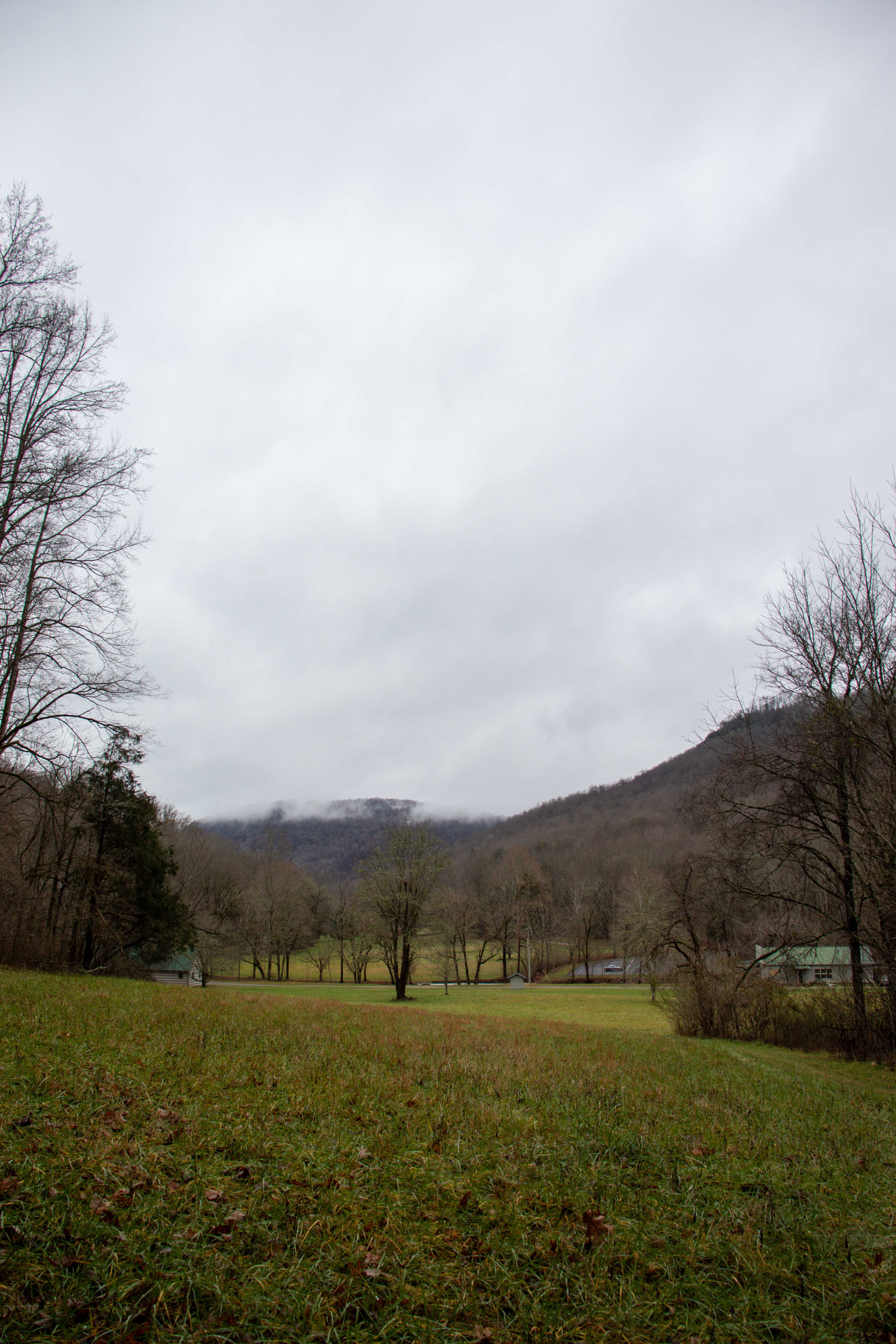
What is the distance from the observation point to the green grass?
3008 cm

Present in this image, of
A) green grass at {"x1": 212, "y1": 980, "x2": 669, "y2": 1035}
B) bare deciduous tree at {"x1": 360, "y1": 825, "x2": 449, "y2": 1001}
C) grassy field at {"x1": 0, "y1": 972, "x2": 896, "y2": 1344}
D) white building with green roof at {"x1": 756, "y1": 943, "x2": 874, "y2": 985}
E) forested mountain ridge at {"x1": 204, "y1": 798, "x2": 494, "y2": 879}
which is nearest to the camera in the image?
grassy field at {"x1": 0, "y1": 972, "x2": 896, "y2": 1344}

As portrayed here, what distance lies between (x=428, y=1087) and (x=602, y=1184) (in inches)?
109

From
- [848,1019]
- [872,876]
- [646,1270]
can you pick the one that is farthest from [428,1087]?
[848,1019]

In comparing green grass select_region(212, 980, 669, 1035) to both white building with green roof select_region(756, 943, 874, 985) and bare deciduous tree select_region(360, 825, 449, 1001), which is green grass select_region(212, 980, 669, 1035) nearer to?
bare deciduous tree select_region(360, 825, 449, 1001)

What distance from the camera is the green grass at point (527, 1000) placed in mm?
30078

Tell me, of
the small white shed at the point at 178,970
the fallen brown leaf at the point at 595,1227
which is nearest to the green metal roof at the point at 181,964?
the small white shed at the point at 178,970

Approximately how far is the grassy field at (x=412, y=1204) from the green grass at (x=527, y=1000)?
13.0m

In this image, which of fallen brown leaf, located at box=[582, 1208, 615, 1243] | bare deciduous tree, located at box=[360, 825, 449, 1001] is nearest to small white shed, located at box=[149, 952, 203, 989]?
bare deciduous tree, located at box=[360, 825, 449, 1001]

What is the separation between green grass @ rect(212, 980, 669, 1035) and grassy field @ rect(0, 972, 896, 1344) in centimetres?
1297

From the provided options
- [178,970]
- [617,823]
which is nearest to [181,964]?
[178,970]

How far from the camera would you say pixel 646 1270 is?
3338 millimetres

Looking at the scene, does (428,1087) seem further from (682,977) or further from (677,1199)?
(682,977)

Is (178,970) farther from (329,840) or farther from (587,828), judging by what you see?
(329,840)

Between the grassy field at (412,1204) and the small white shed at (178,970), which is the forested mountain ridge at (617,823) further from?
the grassy field at (412,1204)
